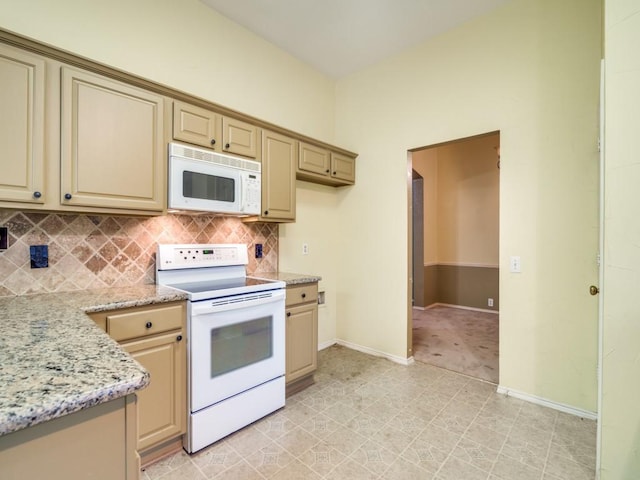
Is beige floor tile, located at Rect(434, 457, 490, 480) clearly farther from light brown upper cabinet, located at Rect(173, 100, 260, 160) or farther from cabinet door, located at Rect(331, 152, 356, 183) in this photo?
cabinet door, located at Rect(331, 152, 356, 183)

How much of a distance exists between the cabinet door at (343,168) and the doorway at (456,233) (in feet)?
5.51

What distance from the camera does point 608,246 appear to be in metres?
1.52

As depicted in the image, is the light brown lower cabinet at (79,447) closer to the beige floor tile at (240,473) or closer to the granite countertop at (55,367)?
the granite countertop at (55,367)

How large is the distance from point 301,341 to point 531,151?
7.60ft

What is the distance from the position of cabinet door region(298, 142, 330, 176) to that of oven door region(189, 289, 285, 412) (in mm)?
1247

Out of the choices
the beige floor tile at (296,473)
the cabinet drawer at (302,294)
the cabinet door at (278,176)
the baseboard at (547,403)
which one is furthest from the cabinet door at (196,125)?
the baseboard at (547,403)

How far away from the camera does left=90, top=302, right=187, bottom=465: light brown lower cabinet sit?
1632mm

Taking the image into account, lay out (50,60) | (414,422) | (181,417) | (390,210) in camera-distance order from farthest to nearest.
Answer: (390,210), (414,422), (181,417), (50,60)

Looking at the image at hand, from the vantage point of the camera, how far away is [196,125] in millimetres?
2158

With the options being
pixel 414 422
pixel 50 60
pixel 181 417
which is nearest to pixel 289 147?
pixel 50 60

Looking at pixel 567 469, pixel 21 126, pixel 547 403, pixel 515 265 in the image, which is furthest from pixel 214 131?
pixel 547 403

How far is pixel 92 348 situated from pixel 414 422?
2.02 meters

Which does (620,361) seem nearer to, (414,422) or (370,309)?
(414,422)

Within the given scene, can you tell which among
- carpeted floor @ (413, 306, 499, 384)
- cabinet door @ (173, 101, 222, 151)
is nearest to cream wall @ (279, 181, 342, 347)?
carpeted floor @ (413, 306, 499, 384)
